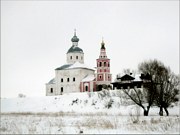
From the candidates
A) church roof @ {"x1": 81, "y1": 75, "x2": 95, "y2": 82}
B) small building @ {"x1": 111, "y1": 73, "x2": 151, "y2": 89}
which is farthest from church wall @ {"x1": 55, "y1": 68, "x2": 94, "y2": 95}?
small building @ {"x1": 111, "y1": 73, "x2": 151, "y2": 89}

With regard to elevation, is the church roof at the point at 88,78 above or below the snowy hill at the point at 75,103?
above

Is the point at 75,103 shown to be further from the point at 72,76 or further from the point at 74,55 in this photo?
the point at 74,55

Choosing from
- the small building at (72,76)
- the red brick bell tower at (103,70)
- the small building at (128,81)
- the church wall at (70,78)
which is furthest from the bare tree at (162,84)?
the church wall at (70,78)

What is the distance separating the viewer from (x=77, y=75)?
78.9 metres

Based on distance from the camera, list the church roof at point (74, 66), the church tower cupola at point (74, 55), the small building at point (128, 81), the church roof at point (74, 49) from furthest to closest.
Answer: the church roof at point (74, 49) → the church tower cupola at point (74, 55) → the church roof at point (74, 66) → the small building at point (128, 81)

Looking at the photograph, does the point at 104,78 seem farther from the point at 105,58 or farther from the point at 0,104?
the point at 0,104

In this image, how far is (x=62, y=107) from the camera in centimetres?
5466

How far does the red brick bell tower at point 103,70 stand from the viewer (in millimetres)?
76250

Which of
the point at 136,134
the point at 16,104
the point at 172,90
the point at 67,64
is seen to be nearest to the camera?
the point at 136,134

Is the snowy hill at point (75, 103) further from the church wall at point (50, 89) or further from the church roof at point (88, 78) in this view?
the church wall at point (50, 89)

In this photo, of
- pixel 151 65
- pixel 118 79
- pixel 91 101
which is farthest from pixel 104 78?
pixel 151 65

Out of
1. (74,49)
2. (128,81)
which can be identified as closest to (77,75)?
(74,49)

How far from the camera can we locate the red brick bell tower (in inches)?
3002

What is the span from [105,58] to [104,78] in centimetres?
505
